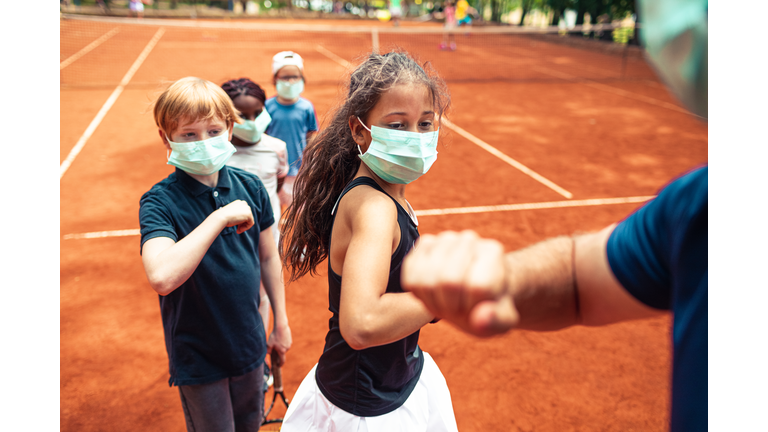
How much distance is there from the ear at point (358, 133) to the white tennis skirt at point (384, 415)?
1.04 meters

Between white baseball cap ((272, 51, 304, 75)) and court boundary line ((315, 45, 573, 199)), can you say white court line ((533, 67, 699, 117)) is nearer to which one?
court boundary line ((315, 45, 573, 199))

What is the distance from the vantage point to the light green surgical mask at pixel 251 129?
391cm

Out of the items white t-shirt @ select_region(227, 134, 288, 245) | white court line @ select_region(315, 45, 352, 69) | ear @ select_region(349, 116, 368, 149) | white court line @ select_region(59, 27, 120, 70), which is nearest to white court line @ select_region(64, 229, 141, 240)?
white t-shirt @ select_region(227, 134, 288, 245)

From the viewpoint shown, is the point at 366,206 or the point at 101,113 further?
the point at 101,113

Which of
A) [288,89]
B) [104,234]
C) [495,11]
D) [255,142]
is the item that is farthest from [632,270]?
[495,11]

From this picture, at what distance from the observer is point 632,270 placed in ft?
3.53

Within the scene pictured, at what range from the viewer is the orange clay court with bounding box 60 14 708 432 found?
4.12 m

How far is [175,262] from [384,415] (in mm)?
1064

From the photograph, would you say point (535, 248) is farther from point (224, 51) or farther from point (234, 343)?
point (224, 51)

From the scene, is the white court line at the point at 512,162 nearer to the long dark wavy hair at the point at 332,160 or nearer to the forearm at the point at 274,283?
the forearm at the point at 274,283

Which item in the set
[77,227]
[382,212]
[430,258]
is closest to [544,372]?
[382,212]

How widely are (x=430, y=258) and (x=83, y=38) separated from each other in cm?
2950

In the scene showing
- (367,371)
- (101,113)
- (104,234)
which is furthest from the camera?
(101,113)

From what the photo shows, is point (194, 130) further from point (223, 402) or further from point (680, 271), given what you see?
point (680, 271)
